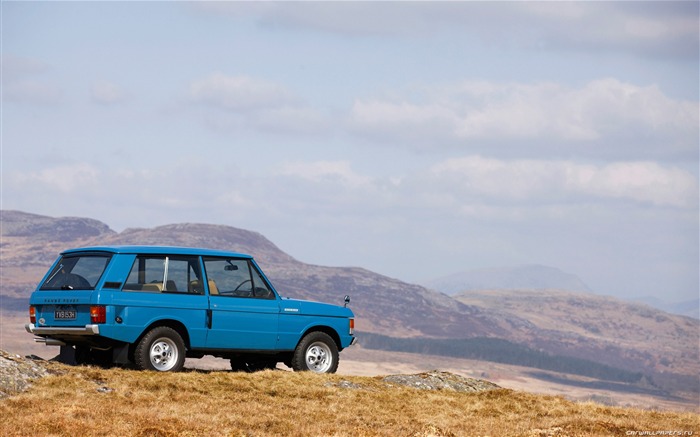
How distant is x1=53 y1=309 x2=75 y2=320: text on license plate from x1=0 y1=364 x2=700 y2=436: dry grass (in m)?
1.00

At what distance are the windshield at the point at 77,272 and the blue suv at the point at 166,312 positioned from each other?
0.7 inches

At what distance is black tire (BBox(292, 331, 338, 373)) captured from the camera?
65.1ft

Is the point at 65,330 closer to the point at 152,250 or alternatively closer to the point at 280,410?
the point at 152,250

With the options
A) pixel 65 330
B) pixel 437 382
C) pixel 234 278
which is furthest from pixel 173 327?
pixel 437 382

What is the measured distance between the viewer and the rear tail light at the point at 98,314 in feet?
56.2

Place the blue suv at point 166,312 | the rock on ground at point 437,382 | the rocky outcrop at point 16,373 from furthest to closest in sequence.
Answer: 1. the rock on ground at point 437,382
2. the blue suv at point 166,312
3. the rocky outcrop at point 16,373

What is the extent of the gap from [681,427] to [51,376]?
10.4 m

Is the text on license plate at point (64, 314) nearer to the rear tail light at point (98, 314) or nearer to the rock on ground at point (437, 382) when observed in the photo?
the rear tail light at point (98, 314)

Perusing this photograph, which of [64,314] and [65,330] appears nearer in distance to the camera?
[65,330]

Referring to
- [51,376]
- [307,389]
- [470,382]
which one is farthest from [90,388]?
[470,382]

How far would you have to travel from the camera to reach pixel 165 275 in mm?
18219

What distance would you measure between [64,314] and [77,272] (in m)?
0.79

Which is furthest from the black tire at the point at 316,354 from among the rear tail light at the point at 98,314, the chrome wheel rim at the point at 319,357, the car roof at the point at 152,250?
the rear tail light at the point at 98,314

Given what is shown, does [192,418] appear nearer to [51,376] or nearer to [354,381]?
[51,376]
